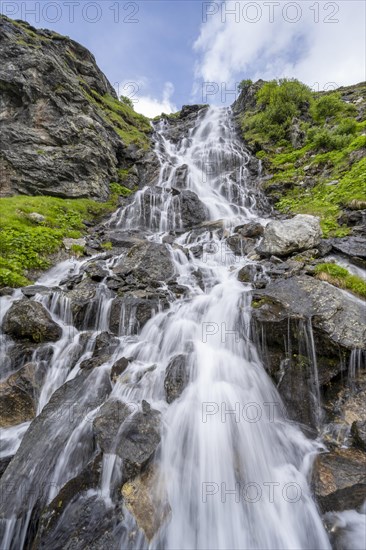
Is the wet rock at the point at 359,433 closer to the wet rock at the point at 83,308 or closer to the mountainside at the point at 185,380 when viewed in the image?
the mountainside at the point at 185,380

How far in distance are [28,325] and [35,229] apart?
600 centimetres

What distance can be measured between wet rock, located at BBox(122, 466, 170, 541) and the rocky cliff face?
1562 centimetres

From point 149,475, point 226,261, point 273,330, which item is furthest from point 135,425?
point 226,261

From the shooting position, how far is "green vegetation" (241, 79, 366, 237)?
1223cm

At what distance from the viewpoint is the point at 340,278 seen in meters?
6.74

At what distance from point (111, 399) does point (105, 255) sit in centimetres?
691

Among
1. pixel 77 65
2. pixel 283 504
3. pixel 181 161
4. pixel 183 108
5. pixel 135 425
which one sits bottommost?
pixel 283 504

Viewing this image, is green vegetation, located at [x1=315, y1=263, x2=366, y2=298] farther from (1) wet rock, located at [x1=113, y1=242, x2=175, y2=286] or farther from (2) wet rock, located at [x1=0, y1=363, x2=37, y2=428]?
(2) wet rock, located at [x1=0, y1=363, x2=37, y2=428]

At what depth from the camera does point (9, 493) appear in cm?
371

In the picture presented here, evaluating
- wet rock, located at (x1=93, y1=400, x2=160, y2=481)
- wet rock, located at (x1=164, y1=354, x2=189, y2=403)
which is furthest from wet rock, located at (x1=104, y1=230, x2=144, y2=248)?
wet rock, located at (x1=93, y1=400, x2=160, y2=481)

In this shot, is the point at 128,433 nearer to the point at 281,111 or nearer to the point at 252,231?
the point at 252,231

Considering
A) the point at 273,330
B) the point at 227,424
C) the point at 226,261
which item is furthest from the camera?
the point at 226,261

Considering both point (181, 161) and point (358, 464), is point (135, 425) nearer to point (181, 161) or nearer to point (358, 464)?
point (358, 464)

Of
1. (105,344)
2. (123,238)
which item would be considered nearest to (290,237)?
(105,344)
